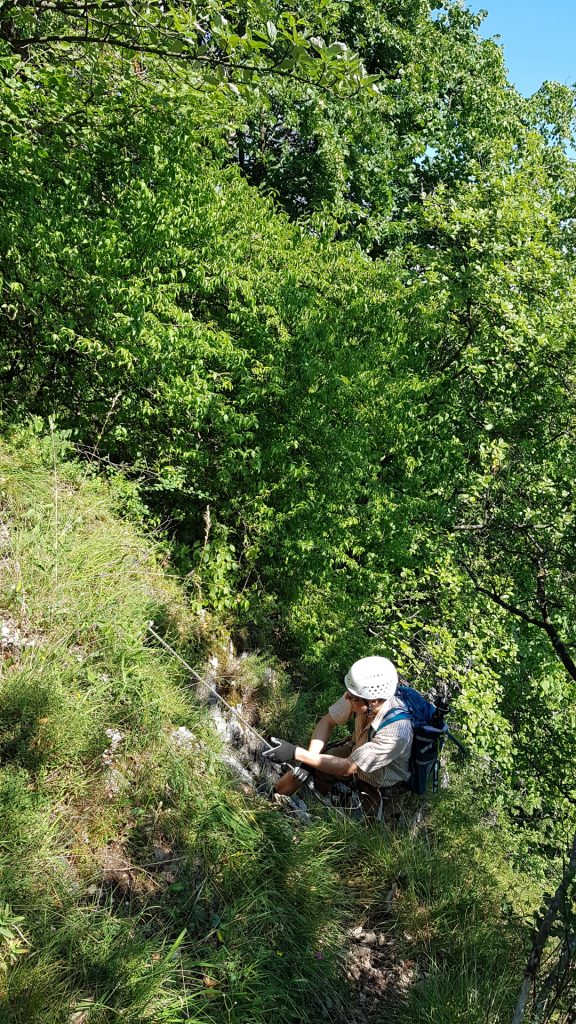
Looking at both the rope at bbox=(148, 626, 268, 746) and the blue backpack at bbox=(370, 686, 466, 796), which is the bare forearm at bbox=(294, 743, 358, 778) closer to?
the blue backpack at bbox=(370, 686, 466, 796)

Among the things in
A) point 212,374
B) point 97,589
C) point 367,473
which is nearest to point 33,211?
point 212,374

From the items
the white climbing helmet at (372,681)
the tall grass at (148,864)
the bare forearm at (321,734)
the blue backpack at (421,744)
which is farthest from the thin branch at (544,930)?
the bare forearm at (321,734)

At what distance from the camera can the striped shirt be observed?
4352 mm

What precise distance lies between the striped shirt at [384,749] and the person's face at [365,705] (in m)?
0.03

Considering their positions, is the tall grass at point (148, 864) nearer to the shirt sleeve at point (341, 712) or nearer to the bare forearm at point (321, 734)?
the bare forearm at point (321, 734)

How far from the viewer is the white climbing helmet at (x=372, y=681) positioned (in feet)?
14.3

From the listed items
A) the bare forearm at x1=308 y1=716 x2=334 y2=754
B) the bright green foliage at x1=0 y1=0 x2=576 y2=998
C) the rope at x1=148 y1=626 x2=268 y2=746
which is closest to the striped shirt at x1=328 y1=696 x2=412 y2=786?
the bare forearm at x1=308 y1=716 x2=334 y2=754

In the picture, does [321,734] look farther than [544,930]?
Yes

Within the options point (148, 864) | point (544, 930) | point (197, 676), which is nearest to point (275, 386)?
point (197, 676)

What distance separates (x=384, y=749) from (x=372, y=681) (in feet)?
1.38

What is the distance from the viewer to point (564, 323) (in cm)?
886

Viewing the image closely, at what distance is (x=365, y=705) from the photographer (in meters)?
4.43

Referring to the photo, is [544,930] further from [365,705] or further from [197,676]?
[197,676]

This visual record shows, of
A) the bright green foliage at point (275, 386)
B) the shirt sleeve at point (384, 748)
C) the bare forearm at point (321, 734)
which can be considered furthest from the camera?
the bare forearm at point (321, 734)
